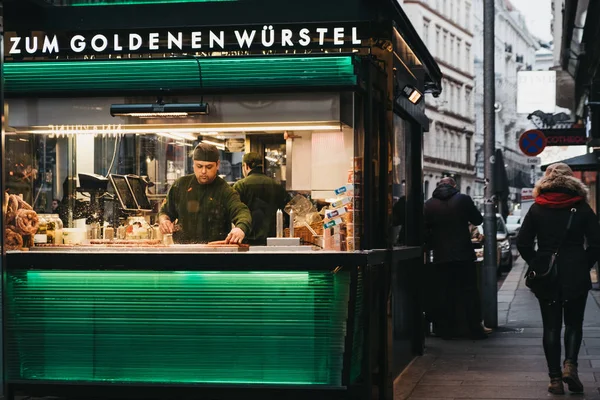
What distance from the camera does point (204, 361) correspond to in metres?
8.66

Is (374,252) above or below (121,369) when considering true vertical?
above

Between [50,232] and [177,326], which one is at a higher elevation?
[50,232]

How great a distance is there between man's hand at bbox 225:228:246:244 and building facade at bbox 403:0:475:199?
6054 cm

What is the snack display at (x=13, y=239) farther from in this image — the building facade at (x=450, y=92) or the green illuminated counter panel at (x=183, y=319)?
the building facade at (x=450, y=92)

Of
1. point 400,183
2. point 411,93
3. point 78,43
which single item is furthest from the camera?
point 400,183

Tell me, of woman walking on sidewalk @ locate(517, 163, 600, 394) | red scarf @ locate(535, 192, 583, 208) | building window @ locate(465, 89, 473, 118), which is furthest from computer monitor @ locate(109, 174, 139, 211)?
building window @ locate(465, 89, 473, 118)

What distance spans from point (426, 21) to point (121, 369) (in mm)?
67982

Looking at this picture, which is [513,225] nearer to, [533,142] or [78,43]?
[533,142]

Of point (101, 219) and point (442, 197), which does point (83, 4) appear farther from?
point (442, 197)

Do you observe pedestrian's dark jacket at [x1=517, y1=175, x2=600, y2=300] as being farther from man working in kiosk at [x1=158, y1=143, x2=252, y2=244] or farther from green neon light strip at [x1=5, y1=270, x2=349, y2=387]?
man working in kiosk at [x1=158, y1=143, x2=252, y2=244]

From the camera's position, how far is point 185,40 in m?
8.83

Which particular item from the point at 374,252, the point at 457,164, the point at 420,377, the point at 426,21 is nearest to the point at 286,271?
the point at 374,252

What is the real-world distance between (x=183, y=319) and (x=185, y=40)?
2.25 m

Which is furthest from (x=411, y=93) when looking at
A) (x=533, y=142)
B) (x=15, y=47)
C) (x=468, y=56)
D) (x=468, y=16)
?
(x=468, y=16)
